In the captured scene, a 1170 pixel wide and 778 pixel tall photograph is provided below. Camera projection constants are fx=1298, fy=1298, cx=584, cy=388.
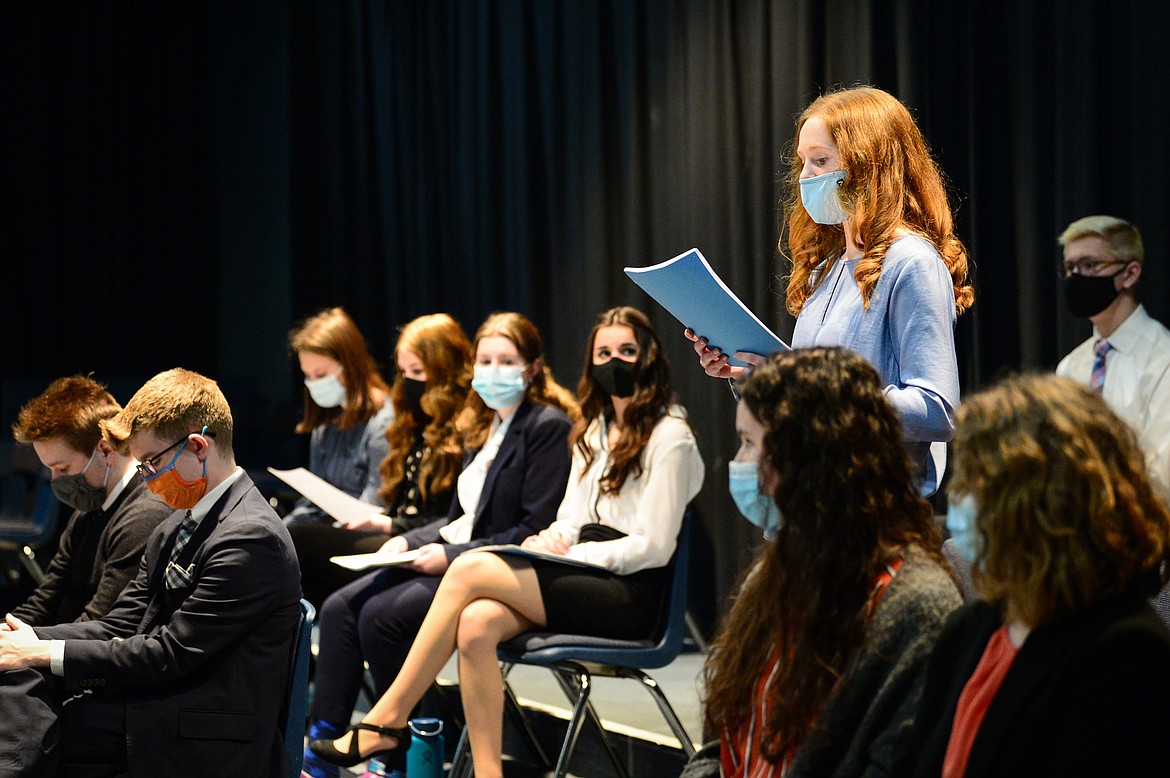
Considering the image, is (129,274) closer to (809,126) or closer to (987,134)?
(987,134)

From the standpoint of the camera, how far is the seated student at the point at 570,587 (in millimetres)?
3287

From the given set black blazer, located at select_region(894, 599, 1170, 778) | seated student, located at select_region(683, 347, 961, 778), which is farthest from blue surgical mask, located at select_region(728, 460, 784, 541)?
black blazer, located at select_region(894, 599, 1170, 778)

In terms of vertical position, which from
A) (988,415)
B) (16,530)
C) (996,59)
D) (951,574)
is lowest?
(16,530)

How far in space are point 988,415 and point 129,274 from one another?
24.7 feet

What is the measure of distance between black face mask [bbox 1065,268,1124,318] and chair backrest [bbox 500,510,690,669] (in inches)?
49.0

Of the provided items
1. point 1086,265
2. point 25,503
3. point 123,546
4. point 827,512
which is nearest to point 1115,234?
point 1086,265

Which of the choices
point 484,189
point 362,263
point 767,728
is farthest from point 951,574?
point 362,263

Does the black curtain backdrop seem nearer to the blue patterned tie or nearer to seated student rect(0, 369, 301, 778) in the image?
seated student rect(0, 369, 301, 778)

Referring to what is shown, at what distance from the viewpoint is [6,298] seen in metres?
7.75

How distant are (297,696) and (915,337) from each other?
134 centimetres

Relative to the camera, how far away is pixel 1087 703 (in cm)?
127

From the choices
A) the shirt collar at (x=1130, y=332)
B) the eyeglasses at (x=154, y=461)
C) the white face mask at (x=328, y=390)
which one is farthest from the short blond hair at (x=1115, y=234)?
the white face mask at (x=328, y=390)

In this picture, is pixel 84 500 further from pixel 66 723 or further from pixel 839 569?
pixel 839 569

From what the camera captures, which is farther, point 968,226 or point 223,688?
point 968,226
